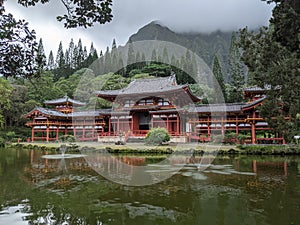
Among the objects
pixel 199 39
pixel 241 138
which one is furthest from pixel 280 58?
pixel 199 39

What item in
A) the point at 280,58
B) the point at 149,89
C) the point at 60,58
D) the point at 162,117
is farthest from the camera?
the point at 60,58

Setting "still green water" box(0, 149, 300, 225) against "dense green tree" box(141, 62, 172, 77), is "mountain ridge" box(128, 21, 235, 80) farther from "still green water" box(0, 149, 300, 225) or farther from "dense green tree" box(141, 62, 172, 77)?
"still green water" box(0, 149, 300, 225)

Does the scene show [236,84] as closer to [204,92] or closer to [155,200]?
[204,92]

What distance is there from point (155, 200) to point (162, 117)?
19.1m

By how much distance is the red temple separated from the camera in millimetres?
23844

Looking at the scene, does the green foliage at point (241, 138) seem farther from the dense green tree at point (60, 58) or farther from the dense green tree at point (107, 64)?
the dense green tree at point (60, 58)

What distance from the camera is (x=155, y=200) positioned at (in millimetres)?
6941

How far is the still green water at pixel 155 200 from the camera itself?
5.57 meters

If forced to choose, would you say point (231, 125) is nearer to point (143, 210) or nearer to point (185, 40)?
point (143, 210)

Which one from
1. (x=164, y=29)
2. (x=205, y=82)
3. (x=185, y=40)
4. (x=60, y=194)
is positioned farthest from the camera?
(x=185, y=40)

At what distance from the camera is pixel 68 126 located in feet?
107

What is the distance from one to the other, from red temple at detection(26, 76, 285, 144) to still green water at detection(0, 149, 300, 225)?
13188 mm

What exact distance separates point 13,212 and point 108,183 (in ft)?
11.6

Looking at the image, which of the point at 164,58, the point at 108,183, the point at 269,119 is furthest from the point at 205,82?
the point at 108,183
